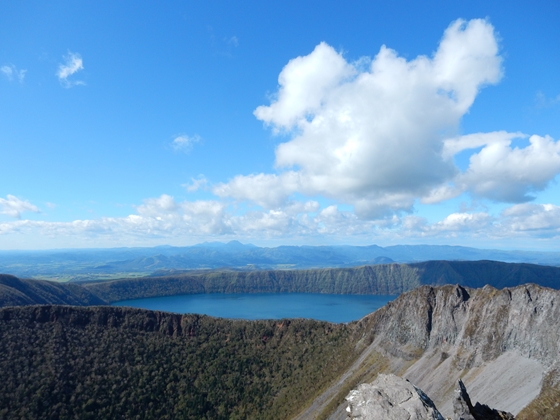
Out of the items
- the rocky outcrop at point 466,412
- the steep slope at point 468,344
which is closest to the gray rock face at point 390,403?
the rocky outcrop at point 466,412

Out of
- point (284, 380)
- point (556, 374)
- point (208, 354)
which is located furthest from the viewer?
point (208, 354)

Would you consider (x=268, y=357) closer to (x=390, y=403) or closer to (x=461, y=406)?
(x=461, y=406)

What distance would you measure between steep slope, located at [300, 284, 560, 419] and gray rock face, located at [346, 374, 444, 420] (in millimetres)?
45803

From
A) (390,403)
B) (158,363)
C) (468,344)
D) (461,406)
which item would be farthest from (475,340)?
(158,363)

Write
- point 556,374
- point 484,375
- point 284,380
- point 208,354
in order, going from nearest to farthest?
point 556,374, point 484,375, point 284,380, point 208,354

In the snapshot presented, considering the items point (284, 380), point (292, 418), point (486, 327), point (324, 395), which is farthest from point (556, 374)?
point (284, 380)

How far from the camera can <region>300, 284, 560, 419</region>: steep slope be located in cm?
6388

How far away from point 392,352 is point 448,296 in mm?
20672

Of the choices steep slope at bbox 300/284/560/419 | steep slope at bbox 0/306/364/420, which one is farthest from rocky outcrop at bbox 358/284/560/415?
steep slope at bbox 0/306/364/420

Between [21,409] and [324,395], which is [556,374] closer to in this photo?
[324,395]

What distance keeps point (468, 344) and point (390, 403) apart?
72.2 m

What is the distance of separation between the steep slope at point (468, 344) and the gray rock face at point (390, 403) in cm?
4580

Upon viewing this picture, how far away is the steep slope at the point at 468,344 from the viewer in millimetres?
63875

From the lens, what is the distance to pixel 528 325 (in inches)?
2810
